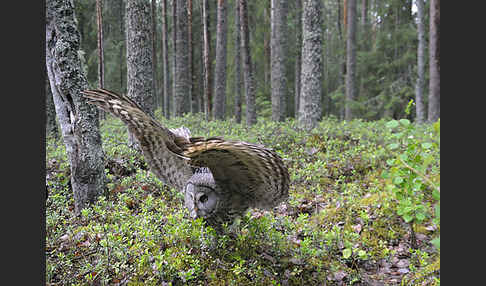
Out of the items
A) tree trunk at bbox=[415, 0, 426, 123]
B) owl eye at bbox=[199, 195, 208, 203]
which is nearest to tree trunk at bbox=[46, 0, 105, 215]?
owl eye at bbox=[199, 195, 208, 203]

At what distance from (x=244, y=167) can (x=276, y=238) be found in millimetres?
1237

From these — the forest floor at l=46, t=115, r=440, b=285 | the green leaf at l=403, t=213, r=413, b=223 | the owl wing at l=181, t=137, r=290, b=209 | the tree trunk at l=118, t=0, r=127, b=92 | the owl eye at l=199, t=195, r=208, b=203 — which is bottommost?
the forest floor at l=46, t=115, r=440, b=285

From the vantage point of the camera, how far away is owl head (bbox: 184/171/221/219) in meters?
3.22

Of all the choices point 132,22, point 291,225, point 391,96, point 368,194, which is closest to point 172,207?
point 291,225

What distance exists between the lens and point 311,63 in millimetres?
10328

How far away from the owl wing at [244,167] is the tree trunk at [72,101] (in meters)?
3.05

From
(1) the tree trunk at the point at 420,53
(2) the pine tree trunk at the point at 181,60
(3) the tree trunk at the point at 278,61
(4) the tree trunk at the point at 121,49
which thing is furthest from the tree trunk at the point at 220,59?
(4) the tree trunk at the point at 121,49

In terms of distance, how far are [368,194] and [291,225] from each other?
1.96m

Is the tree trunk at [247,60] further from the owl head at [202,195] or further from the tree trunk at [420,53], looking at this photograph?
the owl head at [202,195]

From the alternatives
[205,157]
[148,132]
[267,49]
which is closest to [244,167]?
[205,157]

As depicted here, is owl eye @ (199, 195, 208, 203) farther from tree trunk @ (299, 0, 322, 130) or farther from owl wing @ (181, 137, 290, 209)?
Answer: tree trunk @ (299, 0, 322, 130)

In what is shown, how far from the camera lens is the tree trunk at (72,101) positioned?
5051 mm

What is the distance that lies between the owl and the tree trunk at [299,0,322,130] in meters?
7.15

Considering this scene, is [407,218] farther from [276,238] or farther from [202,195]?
[202,195]
